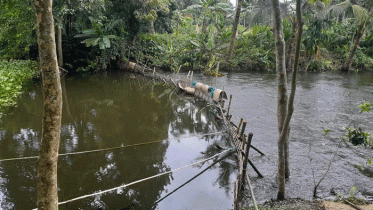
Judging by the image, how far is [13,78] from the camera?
1214 cm

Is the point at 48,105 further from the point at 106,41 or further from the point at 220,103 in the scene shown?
the point at 106,41

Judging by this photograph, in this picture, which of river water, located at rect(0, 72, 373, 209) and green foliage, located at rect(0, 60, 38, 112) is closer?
river water, located at rect(0, 72, 373, 209)

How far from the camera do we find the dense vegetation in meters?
15.1

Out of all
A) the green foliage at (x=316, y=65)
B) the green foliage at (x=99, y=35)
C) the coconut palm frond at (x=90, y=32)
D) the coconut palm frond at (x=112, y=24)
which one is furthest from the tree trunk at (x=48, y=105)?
the green foliage at (x=316, y=65)

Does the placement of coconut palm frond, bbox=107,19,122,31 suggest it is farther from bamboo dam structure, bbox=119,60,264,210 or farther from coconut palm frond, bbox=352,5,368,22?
coconut palm frond, bbox=352,5,368,22

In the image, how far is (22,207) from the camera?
4352mm

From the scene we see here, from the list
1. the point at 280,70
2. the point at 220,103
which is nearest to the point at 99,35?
the point at 220,103

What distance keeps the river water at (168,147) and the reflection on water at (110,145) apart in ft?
0.07

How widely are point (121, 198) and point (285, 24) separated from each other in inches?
655

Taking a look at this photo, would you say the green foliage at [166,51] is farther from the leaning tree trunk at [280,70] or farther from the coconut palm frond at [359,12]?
the leaning tree trunk at [280,70]

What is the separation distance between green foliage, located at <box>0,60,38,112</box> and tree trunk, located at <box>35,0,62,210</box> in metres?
8.37

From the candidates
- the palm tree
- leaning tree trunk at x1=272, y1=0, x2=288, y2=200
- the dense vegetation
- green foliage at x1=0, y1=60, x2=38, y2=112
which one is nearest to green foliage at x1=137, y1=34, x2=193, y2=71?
the dense vegetation

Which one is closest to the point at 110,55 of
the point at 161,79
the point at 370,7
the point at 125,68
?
the point at 125,68

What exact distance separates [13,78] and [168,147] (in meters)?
9.38
